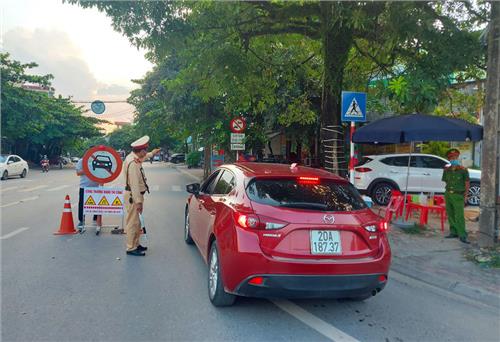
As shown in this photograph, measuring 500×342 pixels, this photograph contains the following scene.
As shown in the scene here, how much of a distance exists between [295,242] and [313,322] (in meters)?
0.86

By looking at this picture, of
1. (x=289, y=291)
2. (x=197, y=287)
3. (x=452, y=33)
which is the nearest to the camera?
(x=289, y=291)

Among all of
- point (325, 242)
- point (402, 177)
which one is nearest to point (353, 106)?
point (325, 242)

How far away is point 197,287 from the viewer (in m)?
4.88

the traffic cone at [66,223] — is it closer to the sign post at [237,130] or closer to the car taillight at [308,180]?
the car taillight at [308,180]

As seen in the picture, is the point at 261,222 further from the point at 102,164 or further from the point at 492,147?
the point at 102,164

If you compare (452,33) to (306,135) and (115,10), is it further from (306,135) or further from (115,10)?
(306,135)

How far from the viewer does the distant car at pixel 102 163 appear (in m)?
7.94

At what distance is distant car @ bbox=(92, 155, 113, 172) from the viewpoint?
7941 mm

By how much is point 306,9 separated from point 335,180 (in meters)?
5.22

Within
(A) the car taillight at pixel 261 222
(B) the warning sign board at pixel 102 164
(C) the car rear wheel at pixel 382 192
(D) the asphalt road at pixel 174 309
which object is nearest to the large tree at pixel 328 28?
(B) the warning sign board at pixel 102 164

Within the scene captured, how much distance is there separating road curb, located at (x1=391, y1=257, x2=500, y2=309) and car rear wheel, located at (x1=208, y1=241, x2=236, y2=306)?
292 cm

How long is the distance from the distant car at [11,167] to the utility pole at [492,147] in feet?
73.8

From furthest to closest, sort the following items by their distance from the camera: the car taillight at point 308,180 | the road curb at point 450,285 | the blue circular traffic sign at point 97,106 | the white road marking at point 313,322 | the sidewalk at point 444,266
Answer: the blue circular traffic sign at point 97,106 → the sidewalk at point 444,266 → the road curb at point 450,285 → the car taillight at point 308,180 → the white road marking at point 313,322

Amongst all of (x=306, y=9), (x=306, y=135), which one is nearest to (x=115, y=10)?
(x=306, y=9)
